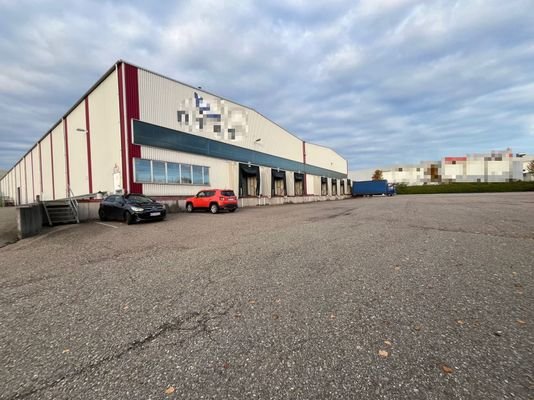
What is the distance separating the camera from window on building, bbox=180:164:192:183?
17906mm

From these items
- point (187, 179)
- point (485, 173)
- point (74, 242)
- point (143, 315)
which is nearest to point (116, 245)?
point (74, 242)

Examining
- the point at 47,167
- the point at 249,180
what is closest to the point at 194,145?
the point at 249,180

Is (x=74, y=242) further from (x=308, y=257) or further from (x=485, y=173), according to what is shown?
(x=485, y=173)

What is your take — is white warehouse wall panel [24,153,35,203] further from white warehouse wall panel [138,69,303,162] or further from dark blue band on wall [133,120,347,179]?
white warehouse wall panel [138,69,303,162]

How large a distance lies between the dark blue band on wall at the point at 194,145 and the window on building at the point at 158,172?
1178 mm

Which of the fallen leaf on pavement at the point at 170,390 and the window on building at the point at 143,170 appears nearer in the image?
the fallen leaf on pavement at the point at 170,390

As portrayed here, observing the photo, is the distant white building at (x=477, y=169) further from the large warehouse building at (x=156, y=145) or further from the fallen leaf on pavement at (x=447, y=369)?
the fallen leaf on pavement at (x=447, y=369)

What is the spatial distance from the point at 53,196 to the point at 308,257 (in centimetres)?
3129

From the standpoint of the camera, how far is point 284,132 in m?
32.2

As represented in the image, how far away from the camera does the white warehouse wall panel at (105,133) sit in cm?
1548

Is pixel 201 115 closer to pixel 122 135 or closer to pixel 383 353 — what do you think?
pixel 122 135

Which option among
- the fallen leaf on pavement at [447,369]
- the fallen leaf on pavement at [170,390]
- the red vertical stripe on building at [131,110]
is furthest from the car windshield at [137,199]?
the fallen leaf on pavement at [447,369]

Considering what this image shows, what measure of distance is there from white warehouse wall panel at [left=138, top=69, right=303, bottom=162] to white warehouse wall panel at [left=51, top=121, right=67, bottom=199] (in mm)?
12774

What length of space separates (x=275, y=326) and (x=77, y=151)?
24.1 meters
